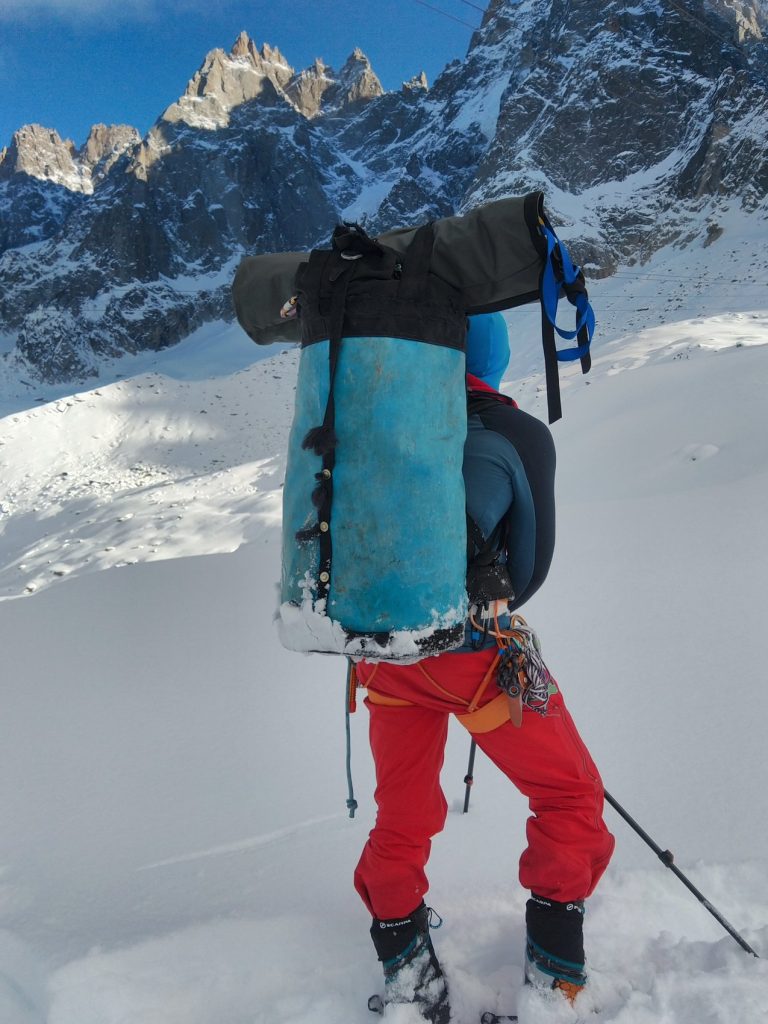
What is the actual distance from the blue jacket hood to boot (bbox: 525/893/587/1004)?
1.27 metres

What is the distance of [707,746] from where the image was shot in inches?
84.6

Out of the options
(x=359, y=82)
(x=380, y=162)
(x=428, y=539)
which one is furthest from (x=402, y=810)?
(x=359, y=82)

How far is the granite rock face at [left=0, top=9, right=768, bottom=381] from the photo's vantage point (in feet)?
139

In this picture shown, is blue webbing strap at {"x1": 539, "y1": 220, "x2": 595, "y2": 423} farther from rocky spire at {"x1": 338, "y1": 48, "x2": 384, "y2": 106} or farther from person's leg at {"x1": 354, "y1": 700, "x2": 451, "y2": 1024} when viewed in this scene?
rocky spire at {"x1": 338, "y1": 48, "x2": 384, "y2": 106}

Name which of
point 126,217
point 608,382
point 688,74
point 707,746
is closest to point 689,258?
point 688,74

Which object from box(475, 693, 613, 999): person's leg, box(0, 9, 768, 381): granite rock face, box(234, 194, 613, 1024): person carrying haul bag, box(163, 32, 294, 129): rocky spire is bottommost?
box(475, 693, 613, 999): person's leg

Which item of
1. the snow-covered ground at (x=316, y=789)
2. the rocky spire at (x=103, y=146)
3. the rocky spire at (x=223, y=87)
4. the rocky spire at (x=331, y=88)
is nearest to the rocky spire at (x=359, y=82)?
the rocky spire at (x=331, y=88)

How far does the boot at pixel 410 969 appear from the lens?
147cm

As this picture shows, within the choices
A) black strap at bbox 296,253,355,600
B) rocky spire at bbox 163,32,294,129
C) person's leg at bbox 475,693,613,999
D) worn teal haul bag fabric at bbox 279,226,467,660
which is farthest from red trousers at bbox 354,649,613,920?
rocky spire at bbox 163,32,294,129

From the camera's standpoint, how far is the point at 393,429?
1330 millimetres

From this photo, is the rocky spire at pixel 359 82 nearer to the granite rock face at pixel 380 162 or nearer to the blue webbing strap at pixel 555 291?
the granite rock face at pixel 380 162

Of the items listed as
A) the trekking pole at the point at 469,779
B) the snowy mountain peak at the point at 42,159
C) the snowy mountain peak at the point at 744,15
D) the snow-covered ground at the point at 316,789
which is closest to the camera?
the snow-covered ground at the point at 316,789

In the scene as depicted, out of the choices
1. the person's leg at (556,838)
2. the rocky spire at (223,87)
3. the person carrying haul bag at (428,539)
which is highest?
the rocky spire at (223,87)

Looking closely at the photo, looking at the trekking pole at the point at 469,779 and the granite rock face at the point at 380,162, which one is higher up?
the granite rock face at the point at 380,162
